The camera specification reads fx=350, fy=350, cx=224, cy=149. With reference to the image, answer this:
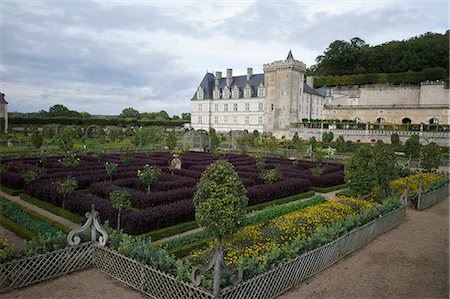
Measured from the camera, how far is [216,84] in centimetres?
6612

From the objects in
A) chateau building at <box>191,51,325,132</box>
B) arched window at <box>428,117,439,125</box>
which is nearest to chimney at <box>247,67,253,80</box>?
chateau building at <box>191,51,325,132</box>

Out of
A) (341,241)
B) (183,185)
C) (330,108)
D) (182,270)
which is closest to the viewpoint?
(182,270)

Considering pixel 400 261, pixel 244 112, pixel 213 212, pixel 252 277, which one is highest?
pixel 244 112

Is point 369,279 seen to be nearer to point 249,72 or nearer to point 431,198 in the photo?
point 431,198

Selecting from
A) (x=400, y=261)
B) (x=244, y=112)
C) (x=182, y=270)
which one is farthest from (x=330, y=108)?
(x=182, y=270)

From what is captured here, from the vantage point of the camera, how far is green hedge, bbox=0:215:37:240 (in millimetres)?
10109

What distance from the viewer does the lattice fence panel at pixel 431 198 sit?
15332 mm

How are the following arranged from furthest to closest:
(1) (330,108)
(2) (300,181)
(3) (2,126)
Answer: (1) (330,108), (3) (2,126), (2) (300,181)

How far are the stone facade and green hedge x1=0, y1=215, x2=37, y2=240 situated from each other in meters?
57.3

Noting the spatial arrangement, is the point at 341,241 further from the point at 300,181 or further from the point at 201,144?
the point at 201,144

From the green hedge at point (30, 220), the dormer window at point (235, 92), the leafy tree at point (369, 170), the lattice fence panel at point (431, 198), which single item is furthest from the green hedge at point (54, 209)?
the dormer window at point (235, 92)

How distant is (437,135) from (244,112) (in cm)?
3007

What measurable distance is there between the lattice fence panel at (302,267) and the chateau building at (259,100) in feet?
151

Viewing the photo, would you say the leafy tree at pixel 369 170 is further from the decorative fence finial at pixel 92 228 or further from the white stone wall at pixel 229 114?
the white stone wall at pixel 229 114
